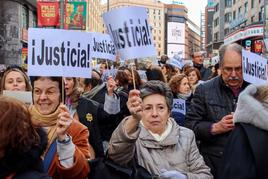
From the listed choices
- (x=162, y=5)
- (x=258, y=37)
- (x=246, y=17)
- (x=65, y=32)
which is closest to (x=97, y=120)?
(x=65, y=32)

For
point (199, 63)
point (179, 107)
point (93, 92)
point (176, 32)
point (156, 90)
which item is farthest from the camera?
point (176, 32)

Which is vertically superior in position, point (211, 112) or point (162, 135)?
point (211, 112)

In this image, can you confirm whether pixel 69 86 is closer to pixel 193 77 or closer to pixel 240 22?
pixel 193 77

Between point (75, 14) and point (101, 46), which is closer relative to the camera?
point (101, 46)

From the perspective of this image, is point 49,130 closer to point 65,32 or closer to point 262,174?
point 65,32

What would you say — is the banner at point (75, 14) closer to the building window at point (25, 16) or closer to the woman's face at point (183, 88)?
the woman's face at point (183, 88)

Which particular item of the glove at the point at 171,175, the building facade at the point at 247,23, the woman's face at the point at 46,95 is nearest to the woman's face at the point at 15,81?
the woman's face at the point at 46,95

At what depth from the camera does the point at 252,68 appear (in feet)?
13.4

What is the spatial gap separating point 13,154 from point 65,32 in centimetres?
137

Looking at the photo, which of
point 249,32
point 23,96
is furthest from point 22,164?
point 249,32

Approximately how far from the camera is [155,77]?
8.14 m

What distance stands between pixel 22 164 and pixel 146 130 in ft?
4.32

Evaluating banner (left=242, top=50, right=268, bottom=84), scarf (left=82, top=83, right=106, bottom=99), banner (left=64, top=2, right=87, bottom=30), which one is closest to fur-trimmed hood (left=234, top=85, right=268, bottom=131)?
banner (left=242, top=50, right=268, bottom=84)

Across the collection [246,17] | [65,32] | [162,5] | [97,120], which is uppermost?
[162,5]
